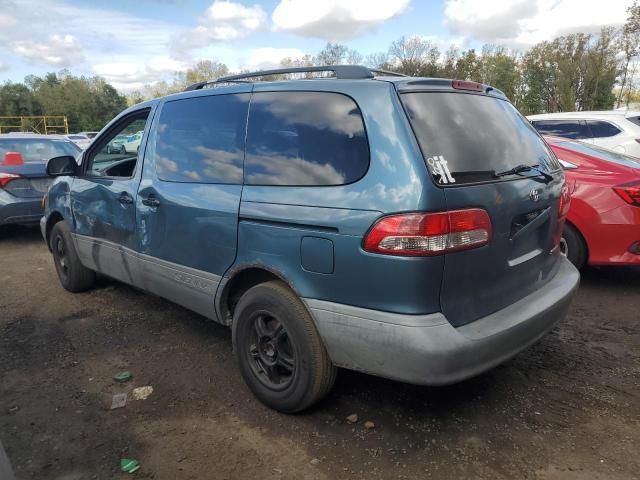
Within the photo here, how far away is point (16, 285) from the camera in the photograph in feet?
18.0

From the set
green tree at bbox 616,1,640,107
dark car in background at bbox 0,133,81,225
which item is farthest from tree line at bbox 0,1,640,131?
dark car in background at bbox 0,133,81,225

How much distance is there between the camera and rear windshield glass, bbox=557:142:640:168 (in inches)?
197

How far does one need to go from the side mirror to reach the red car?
4.60 metres

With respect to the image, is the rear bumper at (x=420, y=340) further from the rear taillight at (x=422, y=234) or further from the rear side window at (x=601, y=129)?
the rear side window at (x=601, y=129)

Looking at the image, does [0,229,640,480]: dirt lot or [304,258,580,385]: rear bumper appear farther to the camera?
[0,229,640,480]: dirt lot

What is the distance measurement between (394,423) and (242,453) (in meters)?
0.85

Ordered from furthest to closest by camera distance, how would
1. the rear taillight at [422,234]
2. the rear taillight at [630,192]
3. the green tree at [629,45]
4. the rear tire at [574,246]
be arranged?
the green tree at [629,45] < the rear tire at [574,246] < the rear taillight at [630,192] < the rear taillight at [422,234]

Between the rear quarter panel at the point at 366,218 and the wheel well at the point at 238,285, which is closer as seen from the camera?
the rear quarter panel at the point at 366,218

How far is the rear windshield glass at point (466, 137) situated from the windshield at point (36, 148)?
7.02 metres

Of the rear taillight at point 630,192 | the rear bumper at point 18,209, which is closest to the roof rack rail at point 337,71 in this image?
the rear taillight at point 630,192

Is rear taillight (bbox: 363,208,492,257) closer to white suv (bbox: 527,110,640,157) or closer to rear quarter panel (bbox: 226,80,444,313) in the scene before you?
rear quarter panel (bbox: 226,80,444,313)

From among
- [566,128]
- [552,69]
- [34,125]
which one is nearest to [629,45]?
[552,69]

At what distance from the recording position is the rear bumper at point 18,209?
6.93 meters

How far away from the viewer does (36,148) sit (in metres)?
8.02
